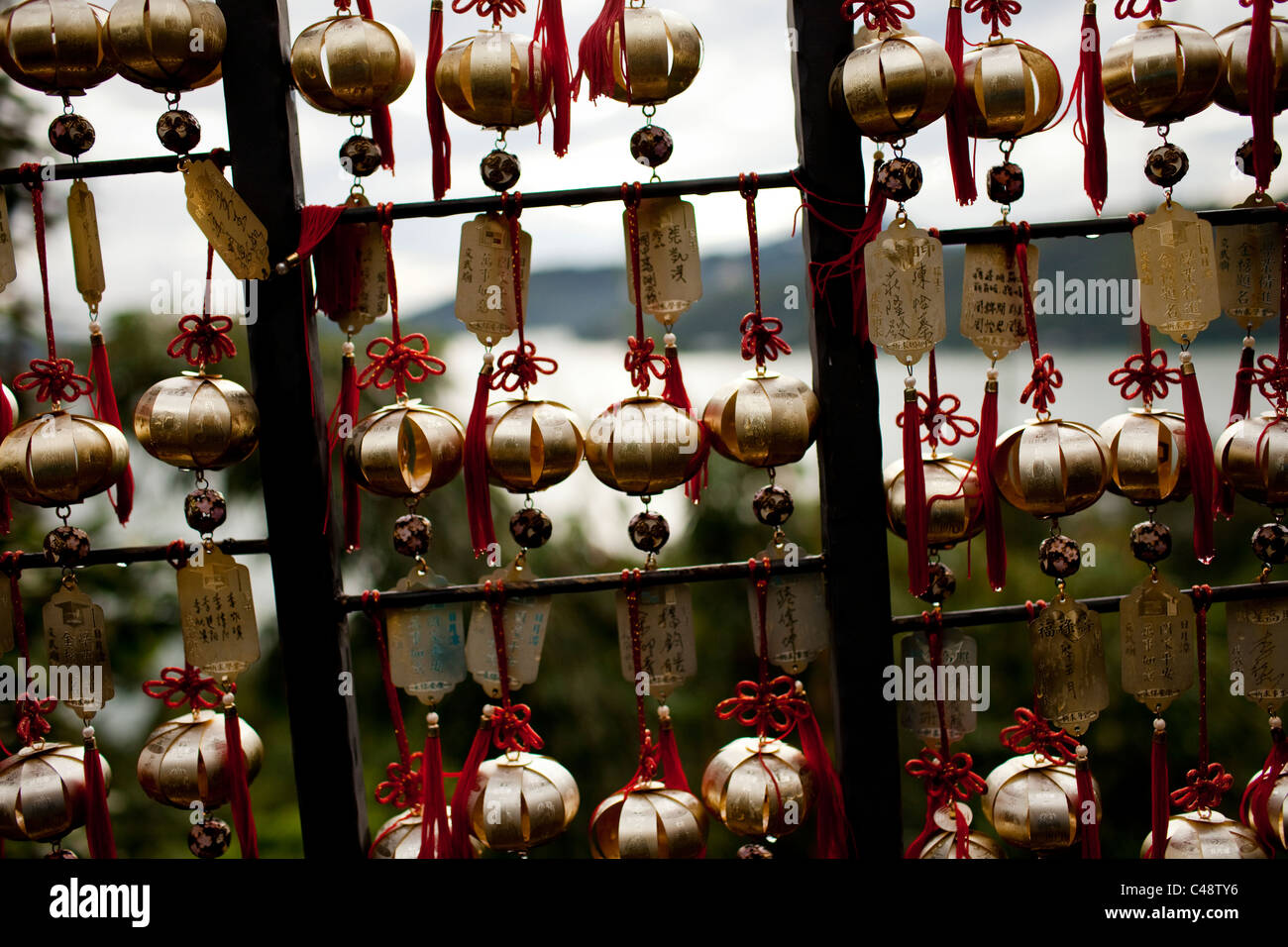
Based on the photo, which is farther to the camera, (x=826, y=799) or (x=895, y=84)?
(x=826, y=799)

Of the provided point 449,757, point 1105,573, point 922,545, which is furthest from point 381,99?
point 1105,573

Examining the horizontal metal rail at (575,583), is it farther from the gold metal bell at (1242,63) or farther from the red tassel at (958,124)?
the gold metal bell at (1242,63)

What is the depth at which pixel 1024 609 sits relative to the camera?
2.81 ft

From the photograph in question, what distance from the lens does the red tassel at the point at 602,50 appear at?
82 centimetres

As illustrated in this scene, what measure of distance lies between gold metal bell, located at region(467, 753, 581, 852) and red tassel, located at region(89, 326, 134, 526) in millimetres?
371

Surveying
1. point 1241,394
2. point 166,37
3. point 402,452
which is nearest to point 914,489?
point 1241,394

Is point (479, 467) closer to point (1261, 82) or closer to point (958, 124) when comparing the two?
point (958, 124)

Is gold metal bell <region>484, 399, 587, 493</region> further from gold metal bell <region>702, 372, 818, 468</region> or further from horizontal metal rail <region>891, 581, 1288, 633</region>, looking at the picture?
horizontal metal rail <region>891, 581, 1288, 633</region>

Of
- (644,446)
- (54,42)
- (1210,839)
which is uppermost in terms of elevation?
(54,42)

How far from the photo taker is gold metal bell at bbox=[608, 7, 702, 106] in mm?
812

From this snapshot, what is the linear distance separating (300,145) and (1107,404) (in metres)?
0.81

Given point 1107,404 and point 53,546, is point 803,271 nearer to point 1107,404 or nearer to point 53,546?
point 1107,404

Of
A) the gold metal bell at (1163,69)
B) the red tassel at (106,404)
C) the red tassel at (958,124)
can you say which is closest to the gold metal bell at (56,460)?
the red tassel at (106,404)

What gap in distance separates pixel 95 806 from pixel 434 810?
282 millimetres
